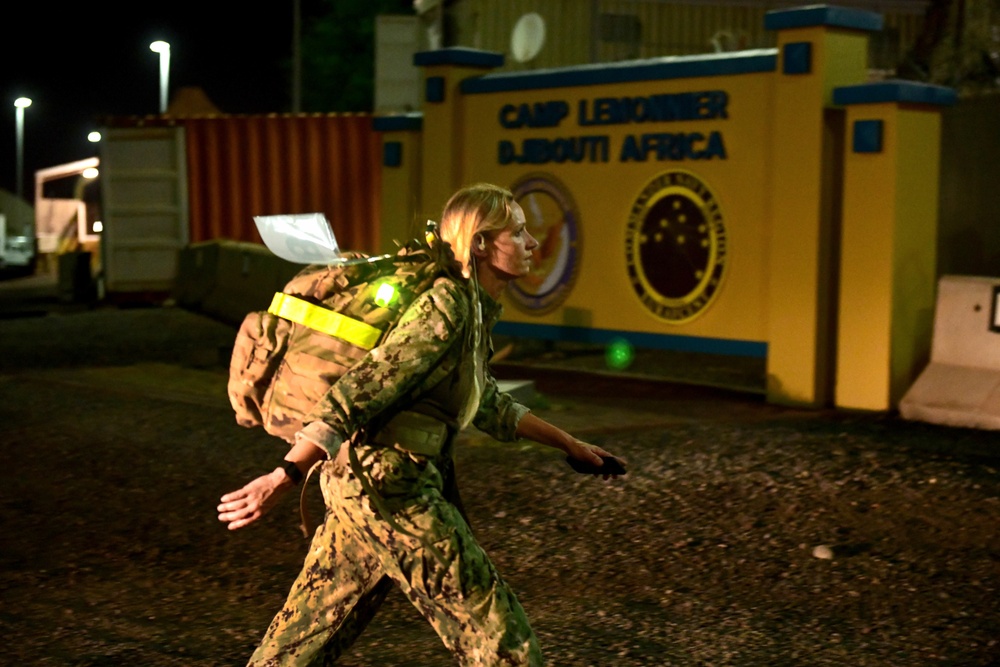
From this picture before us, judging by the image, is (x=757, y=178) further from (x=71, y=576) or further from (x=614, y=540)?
(x=71, y=576)

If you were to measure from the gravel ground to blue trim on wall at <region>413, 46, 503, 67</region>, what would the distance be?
410 cm

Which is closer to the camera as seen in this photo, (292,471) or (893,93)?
(292,471)

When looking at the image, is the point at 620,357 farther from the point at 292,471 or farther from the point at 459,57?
the point at 292,471

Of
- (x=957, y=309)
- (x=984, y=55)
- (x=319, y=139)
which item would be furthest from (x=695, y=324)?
(x=319, y=139)

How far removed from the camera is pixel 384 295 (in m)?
3.62

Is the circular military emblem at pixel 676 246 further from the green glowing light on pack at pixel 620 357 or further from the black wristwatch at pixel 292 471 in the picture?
the black wristwatch at pixel 292 471

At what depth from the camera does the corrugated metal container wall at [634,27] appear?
21.1 meters

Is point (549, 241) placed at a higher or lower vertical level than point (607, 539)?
higher

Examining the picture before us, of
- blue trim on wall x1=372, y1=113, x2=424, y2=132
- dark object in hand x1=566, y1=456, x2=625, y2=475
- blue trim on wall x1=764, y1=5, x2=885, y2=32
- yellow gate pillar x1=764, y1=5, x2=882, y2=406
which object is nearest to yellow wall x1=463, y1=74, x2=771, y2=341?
yellow gate pillar x1=764, y1=5, x2=882, y2=406

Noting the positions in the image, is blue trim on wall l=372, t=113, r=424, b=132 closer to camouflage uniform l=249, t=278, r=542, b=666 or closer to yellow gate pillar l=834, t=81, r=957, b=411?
yellow gate pillar l=834, t=81, r=957, b=411

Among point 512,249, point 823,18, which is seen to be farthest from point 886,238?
point 512,249

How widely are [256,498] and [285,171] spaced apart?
61.8 feet

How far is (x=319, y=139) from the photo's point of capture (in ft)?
71.3

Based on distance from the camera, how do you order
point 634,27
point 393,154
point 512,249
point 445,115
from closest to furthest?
point 512,249 → point 445,115 → point 393,154 → point 634,27
